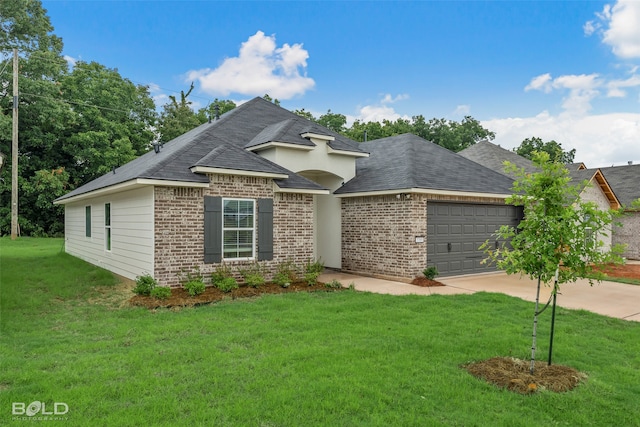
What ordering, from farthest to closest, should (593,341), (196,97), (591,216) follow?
(196,97), (593,341), (591,216)

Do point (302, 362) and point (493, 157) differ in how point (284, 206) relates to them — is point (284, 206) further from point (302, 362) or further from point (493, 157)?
point (493, 157)

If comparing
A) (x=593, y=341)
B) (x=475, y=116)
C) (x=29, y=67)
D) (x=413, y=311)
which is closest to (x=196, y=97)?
(x=29, y=67)

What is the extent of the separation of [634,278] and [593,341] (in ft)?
29.3

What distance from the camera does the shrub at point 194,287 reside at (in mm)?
8594

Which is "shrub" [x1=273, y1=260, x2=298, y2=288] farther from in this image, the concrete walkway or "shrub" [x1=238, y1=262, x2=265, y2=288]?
the concrete walkway

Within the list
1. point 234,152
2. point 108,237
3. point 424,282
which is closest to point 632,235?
point 424,282

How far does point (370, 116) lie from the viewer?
1640 inches

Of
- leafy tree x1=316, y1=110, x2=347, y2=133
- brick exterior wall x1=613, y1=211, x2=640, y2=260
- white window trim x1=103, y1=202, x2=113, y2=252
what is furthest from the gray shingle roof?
white window trim x1=103, y1=202, x2=113, y2=252

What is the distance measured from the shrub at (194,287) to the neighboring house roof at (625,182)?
21.4 meters

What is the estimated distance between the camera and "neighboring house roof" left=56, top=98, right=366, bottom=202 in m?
9.30

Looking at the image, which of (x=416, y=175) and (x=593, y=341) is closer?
(x=593, y=341)

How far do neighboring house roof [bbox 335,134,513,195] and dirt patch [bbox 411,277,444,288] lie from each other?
8.17 feet

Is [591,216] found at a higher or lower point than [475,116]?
lower

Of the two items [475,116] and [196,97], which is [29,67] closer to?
[196,97]
